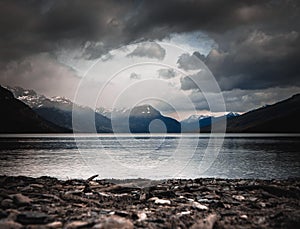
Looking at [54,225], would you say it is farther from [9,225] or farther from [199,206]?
[199,206]

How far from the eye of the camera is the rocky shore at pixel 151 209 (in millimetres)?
10047

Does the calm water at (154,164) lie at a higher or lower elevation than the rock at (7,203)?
lower

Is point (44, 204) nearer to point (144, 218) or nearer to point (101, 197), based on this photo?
point (101, 197)

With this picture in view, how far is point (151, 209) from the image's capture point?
12.9 meters

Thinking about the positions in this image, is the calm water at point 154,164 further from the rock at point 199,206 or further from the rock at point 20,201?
the rock at point 20,201

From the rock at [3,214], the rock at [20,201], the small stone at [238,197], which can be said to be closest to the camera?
the rock at [3,214]

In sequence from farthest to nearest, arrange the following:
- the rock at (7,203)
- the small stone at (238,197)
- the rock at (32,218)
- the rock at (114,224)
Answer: the small stone at (238,197), the rock at (7,203), the rock at (32,218), the rock at (114,224)

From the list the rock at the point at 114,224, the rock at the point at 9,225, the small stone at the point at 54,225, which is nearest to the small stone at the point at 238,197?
the rock at the point at 114,224

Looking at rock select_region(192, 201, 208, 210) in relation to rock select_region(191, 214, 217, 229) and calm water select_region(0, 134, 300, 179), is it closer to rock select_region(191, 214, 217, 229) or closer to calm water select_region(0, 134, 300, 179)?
rock select_region(191, 214, 217, 229)

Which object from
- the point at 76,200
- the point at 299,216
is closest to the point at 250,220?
the point at 299,216

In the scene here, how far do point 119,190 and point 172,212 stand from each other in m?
6.35

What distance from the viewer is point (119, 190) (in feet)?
58.9

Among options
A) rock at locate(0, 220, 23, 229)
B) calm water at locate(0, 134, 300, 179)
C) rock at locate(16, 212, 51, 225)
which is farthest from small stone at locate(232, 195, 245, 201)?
calm water at locate(0, 134, 300, 179)

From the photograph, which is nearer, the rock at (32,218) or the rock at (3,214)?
the rock at (32,218)
